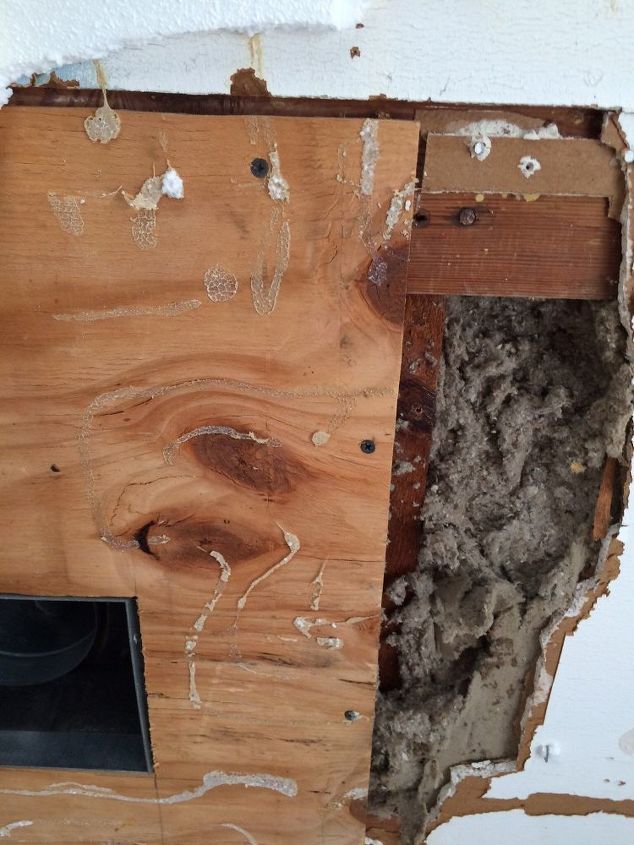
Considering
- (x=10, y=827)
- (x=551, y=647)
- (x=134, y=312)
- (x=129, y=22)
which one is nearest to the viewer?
(x=129, y=22)

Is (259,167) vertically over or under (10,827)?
over

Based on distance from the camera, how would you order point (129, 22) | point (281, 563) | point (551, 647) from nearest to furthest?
point (129, 22), point (281, 563), point (551, 647)

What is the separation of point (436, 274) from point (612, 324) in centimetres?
28

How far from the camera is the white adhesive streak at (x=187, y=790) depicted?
1.08 meters

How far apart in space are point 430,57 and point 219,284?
1.29ft

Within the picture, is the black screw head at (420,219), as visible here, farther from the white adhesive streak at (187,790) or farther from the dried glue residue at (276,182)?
the white adhesive streak at (187,790)

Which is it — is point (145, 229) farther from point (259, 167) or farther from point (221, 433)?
point (221, 433)

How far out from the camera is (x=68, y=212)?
75 cm

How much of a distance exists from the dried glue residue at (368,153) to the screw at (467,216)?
0.44 feet

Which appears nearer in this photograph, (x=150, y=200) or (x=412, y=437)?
(x=150, y=200)

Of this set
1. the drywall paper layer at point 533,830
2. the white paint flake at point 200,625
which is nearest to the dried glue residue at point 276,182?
the white paint flake at point 200,625

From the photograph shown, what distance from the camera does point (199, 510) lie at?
2.93 ft

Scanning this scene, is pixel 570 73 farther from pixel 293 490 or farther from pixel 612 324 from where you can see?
pixel 293 490

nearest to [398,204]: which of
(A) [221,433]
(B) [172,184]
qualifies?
(B) [172,184]
